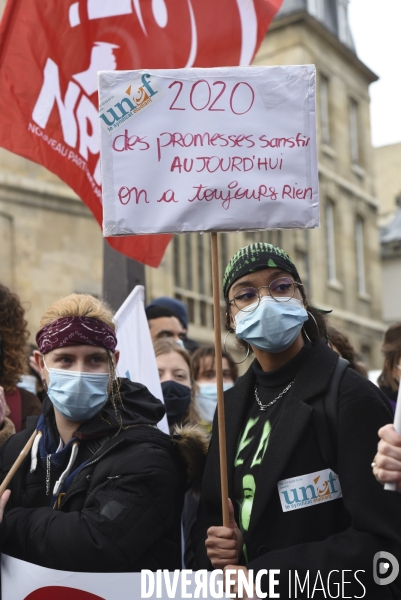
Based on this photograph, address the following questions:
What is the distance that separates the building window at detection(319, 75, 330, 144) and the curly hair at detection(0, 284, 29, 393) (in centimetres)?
2646

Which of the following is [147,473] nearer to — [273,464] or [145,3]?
[273,464]

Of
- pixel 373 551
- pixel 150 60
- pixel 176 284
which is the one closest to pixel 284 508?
pixel 373 551

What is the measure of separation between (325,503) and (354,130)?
30.5m

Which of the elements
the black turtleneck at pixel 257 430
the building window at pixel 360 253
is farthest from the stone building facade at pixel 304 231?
the black turtleneck at pixel 257 430

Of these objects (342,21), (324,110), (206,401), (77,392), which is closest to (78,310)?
(77,392)

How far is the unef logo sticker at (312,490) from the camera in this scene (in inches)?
110

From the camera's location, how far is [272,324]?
9.96 ft

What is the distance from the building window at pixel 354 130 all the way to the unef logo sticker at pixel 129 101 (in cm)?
2934

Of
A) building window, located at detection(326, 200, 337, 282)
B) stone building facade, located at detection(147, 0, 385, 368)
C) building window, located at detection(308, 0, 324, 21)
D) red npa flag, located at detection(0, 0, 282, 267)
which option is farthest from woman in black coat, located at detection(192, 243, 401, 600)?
building window, located at detection(308, 0, 324, 21)

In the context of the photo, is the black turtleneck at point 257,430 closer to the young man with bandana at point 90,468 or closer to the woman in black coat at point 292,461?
the woman in black coat at point 292,461

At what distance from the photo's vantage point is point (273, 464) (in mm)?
2857

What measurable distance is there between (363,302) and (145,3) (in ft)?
88.9

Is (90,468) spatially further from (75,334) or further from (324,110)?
(324,110)

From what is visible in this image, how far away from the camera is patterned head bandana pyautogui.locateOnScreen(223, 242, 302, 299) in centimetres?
314
